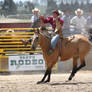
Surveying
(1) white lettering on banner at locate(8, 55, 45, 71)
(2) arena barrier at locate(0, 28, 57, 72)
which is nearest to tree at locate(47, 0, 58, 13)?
(2) arena barrier at locate(0, 28, 57, 72)

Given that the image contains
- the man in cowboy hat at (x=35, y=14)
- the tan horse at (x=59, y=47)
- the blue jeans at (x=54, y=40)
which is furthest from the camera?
the man in cowboy hat at (x=35, y=14)

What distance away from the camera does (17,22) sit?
15.2 m

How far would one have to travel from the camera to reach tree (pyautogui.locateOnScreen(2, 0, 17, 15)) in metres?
14.7

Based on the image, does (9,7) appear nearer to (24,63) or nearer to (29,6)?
(29,6)

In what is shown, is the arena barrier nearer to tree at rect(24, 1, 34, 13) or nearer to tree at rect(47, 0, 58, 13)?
tree at rect(24, 1, 34, 13)

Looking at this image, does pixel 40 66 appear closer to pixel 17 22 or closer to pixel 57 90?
pixel 17 22

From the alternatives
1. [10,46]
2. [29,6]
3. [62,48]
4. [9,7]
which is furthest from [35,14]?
[62,48]

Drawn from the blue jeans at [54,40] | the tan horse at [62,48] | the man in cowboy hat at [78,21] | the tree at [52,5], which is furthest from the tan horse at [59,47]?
the tree at [52,5]

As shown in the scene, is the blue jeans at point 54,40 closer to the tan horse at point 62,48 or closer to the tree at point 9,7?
the tan horse at point 62,48

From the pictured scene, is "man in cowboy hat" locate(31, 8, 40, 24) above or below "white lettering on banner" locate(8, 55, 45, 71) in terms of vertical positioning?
above

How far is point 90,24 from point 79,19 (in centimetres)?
50

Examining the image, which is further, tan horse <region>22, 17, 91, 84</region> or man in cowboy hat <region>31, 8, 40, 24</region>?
man in cowboy hat <region>31, 8, 40, 24</region>

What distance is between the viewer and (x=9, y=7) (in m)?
14.6

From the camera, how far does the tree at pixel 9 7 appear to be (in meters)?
14.7
